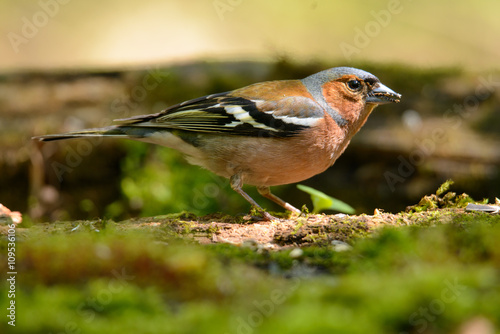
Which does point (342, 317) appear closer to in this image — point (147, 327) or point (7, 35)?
point (147, 327)

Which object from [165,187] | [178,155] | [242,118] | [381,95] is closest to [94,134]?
[242,118]

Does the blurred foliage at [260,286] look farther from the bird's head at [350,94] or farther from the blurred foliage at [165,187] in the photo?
the blurred foliage at [165,187]

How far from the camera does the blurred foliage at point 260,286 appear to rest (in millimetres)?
2096

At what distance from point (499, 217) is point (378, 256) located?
5.38 feet

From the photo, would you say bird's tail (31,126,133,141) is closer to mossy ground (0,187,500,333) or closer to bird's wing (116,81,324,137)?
bird's wing (116,81,324,137)

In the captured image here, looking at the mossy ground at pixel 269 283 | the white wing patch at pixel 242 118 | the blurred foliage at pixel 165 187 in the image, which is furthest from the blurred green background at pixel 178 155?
the mossy ground at pixel 269 283

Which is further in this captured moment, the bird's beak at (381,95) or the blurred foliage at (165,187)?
the blurred foliage at (165,187)

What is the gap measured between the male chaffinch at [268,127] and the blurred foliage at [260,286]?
1.79 metres

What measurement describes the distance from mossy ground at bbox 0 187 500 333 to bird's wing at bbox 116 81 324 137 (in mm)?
1548

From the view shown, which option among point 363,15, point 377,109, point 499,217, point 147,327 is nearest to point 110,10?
point 363,15

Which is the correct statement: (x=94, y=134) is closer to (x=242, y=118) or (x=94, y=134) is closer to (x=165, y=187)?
(x=242, y=118)

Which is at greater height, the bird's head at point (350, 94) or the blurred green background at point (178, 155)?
the bird's head at point (350, 94)

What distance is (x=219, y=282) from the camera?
2570 mm

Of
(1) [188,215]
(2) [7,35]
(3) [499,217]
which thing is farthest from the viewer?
Answer: (2) [7,35]
